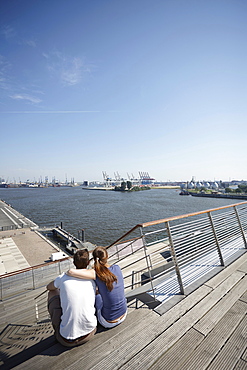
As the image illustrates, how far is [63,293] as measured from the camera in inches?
67.9

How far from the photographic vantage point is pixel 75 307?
1.74 m

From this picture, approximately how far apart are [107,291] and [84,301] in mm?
242

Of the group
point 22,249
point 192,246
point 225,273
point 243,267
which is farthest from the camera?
point 22,249

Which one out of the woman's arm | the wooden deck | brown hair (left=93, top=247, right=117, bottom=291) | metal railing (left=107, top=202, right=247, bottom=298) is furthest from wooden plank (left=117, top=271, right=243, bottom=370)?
the woman's arm

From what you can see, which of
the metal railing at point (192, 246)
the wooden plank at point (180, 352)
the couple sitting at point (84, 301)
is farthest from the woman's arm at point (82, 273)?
the wooden plank at point (180, 352)

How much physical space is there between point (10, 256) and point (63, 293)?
14.9m

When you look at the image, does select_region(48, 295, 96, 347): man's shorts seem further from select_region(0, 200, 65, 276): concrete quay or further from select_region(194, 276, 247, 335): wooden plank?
select_region(0, 200, 65, 276): concrete quay

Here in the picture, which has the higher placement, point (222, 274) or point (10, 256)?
point (222, 274)

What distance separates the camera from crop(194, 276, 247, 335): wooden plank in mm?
1915

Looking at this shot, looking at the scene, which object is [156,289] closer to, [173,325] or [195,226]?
[173,325]

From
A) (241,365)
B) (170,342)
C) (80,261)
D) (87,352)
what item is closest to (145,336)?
(170,342)

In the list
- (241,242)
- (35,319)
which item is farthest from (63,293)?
(241,242)

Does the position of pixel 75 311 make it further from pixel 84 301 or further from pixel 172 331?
pixel 172 331

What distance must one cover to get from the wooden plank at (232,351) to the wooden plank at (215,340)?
3 centimetres
